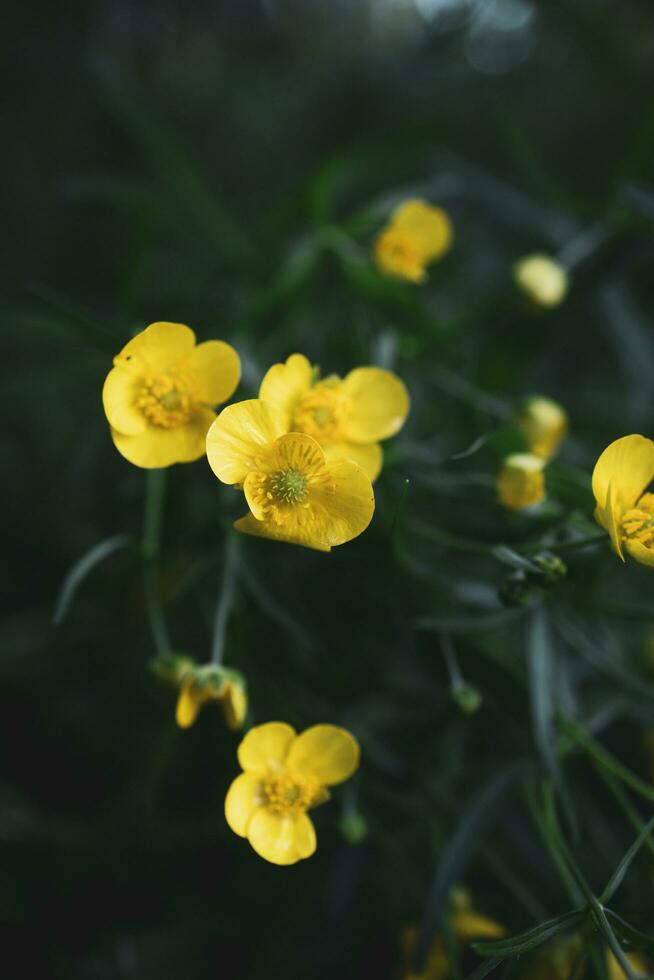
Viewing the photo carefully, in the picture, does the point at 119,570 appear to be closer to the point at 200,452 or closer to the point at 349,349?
the point at 200,452

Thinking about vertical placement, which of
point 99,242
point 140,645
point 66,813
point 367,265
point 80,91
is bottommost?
point 66,813

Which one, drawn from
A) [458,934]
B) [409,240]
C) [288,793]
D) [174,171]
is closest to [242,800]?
[288,793]

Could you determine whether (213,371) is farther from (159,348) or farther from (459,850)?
(459,850)

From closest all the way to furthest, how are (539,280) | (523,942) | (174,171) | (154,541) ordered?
(523,942) → (154,541) → (539,280) → (174,171)

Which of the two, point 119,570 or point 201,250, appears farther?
point 201,250

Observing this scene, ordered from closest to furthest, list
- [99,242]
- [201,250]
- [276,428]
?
[276,428] < [201,250] < [99,242]

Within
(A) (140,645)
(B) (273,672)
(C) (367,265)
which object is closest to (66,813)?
(A) (140,645)

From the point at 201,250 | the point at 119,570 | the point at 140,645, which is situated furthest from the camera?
the point at 201,250
